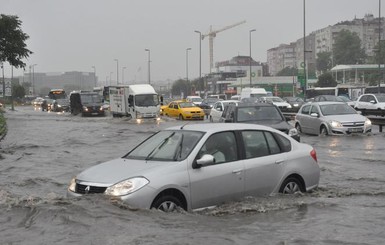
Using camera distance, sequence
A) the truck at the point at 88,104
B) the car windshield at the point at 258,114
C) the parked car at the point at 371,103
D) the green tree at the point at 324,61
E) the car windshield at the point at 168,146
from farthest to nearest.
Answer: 1. the green tree at the point at 324,61
2. the truck at the point at 88,104
3. the parked car at the point at 371,103
4. the car windshield at the point at 258,114
5. the car windshield at the point at 168,146

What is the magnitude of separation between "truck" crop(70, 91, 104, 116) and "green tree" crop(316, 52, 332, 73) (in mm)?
118539

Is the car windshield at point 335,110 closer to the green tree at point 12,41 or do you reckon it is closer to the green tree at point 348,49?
the green tree at point 12,41

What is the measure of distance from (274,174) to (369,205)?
1.78m

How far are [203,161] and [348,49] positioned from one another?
145 meters

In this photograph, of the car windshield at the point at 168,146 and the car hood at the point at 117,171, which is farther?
the car windshield at the point at 168,146

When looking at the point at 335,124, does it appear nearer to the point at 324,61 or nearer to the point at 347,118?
the point at 347,118

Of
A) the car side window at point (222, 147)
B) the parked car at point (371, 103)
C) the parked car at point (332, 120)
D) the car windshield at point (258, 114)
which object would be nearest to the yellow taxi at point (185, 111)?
the parked car at point (371, 103)

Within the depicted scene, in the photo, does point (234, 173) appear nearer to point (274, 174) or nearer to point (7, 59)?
point (274, 174)

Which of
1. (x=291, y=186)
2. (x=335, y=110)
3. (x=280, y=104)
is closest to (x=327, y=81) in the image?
(x=280, y=104)

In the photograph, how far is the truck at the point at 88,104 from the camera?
4991 centimetres

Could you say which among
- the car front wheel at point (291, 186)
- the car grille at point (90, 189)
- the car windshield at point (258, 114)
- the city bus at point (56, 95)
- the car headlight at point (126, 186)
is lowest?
the car front wheel at point (291, 186)

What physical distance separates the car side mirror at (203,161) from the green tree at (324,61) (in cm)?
15801

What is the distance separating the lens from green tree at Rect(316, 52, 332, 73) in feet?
523

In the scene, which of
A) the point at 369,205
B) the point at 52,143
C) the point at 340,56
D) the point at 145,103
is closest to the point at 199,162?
the point at 369,205
